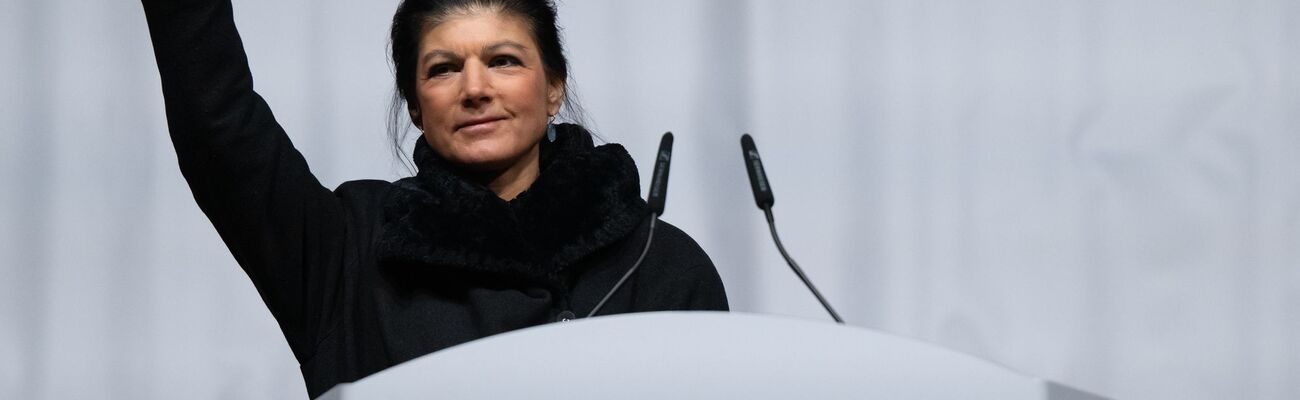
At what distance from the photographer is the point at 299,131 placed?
1.91m

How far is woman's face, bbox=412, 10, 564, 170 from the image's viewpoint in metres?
1.17

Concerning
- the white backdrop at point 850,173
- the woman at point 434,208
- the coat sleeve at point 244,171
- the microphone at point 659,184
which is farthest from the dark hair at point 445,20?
the white backdrop at point 850,173

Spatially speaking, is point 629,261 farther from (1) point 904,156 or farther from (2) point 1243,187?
(2) point 1243,187

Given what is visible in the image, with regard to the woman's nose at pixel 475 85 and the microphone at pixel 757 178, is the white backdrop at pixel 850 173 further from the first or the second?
the microphone at pixel 757 178

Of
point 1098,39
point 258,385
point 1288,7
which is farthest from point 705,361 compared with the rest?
point 1288,7

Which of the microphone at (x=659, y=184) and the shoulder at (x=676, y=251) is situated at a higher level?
the microphone at (x=659, y=184)

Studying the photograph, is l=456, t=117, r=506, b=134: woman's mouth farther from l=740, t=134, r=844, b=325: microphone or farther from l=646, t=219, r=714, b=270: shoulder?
l=740, t=134, r=844, b=325: microphone

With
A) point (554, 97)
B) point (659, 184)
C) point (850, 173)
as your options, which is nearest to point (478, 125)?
point (554, 97)

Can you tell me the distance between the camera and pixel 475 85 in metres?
1.16

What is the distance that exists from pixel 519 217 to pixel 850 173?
893 mm

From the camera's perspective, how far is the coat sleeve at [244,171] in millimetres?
986

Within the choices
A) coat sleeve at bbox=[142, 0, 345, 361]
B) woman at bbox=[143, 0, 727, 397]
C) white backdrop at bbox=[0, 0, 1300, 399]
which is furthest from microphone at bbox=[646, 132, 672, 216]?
white backdrop at bbox=[0, 0, 1300, 399]

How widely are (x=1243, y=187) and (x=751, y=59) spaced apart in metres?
0.71

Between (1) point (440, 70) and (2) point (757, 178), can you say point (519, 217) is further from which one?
(2) point (757, 178)
